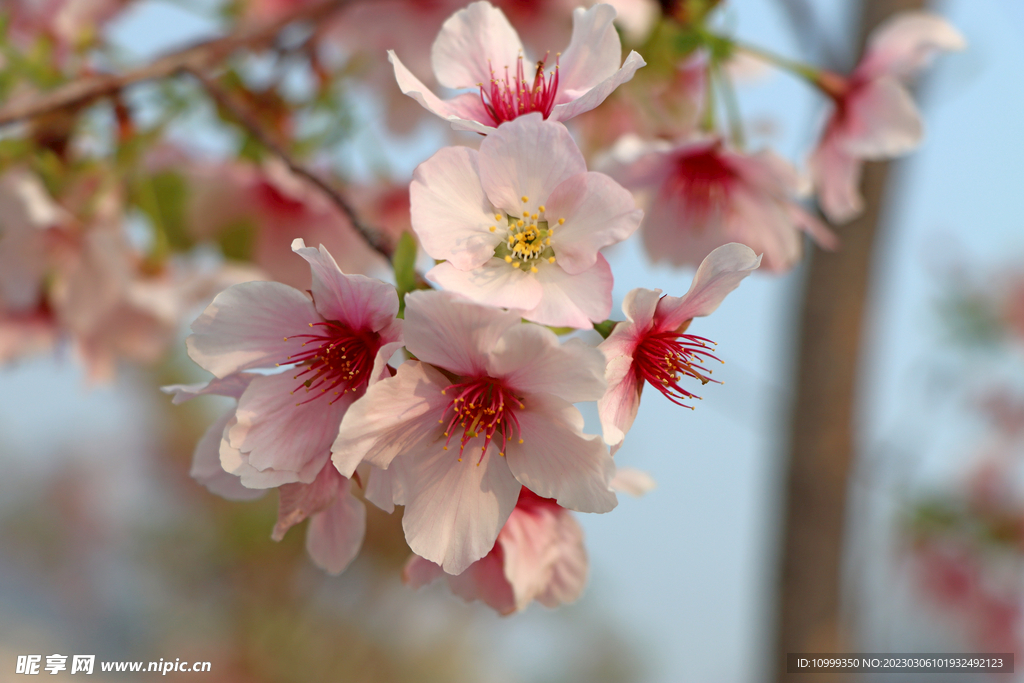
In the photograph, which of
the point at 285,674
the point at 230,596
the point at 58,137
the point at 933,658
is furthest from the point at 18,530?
the point at 933,658

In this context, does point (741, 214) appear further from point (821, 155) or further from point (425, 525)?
point (425, 525)

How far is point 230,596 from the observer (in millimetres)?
3609

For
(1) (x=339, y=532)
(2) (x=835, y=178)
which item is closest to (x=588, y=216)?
(1) (x=339, y=532)

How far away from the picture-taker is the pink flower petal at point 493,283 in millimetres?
320

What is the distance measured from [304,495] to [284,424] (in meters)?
0.05

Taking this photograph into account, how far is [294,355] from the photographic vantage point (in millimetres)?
389

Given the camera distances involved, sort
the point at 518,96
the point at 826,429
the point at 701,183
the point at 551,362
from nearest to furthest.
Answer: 1. the point at 551,362
2. the point at 518,96
3. the point at 701,183
4. the point at 826,429

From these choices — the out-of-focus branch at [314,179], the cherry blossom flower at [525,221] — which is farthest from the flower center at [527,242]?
the out-of-focus branch at [314,179]

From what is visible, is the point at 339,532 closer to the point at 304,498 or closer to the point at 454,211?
the point at 304,498

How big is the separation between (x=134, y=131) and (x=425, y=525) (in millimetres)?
654

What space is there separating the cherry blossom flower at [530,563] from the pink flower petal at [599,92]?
0.23 meters

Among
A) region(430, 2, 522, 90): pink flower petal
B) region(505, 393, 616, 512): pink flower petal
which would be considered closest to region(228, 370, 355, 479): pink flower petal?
region(505, 393, 616, 512): pink flower petal

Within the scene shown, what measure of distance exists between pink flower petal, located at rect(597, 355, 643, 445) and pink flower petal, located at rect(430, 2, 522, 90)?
0.21 meters

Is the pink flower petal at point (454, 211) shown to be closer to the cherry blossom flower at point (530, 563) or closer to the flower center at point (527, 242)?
the flower center at point (527, 242)
